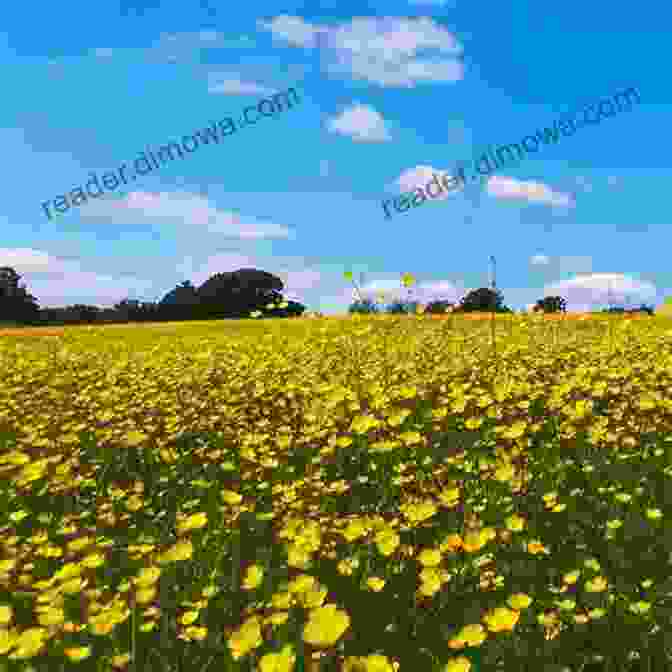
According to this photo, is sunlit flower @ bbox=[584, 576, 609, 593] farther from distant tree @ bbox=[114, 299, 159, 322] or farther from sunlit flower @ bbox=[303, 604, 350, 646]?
distant tree @ bbox=[114, 299, 159, 322]

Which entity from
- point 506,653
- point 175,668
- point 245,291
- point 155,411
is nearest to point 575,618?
point 506,653

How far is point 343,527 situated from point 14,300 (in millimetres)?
61080

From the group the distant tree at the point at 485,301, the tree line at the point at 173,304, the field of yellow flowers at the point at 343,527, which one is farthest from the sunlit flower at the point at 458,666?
the tree line at the point at 173,304

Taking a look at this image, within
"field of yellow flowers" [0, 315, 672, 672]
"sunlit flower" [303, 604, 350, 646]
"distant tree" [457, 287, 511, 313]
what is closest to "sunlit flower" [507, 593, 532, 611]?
"field of yellow flowers" [0, 315, 672, 672]

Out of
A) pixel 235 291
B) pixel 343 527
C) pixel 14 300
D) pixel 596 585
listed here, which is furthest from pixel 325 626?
pixel 14 300

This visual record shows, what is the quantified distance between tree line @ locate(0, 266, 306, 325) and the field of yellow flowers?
37529 mm

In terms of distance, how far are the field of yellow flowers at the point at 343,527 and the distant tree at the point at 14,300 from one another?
1934 inches

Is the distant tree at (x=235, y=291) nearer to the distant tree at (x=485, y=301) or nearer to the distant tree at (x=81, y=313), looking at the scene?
the distant tree at (x=81, y=313)

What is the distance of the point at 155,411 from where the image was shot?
819 cm

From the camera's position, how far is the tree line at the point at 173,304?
159 ft

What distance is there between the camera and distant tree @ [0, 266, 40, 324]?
55.3 m

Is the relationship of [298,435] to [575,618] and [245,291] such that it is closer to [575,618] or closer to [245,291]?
[575,618]

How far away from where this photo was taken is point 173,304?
50.4 m

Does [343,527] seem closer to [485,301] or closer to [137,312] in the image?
[485,301]
